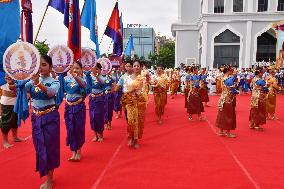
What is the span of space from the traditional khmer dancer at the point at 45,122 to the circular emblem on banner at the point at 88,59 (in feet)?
5.31

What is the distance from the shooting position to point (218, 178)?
4.48 m

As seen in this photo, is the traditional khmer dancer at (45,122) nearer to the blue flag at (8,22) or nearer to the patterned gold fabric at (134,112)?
the blue flag at (8,22)

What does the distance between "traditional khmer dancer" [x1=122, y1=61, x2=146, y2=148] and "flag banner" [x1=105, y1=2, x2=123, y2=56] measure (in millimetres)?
4897

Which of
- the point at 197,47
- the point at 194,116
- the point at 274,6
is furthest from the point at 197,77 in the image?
the point at 197,47

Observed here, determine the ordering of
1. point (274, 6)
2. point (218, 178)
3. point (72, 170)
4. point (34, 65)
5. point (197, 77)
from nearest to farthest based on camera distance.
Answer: point (34, 65), point (218, 178), point (72, 170), point (197, 77), point (274, 6)

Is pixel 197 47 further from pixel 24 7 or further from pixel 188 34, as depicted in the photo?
pixel 24 7

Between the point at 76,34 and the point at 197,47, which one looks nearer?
the point at 76,34

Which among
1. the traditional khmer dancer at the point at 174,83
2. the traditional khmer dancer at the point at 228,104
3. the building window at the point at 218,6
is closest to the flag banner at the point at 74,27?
the traditional khmer dancer at the point at 228,104

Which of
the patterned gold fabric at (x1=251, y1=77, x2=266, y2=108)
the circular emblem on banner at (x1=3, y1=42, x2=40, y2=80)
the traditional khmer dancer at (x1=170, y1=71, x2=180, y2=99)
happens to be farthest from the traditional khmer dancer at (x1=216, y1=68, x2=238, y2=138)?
the traditional khmer dancer at (x1=170, y1=71, x2=180, y2=99)

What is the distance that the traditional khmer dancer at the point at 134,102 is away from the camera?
6.06 metres

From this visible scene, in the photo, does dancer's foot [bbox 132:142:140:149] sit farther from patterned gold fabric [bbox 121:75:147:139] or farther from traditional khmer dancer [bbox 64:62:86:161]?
traditional khmer dancer [bbox 64:62:86:161]

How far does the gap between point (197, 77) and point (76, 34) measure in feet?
16.0

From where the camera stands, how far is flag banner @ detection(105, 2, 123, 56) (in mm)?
10812

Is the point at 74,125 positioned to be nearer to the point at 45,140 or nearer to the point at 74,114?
the point at 74,114
